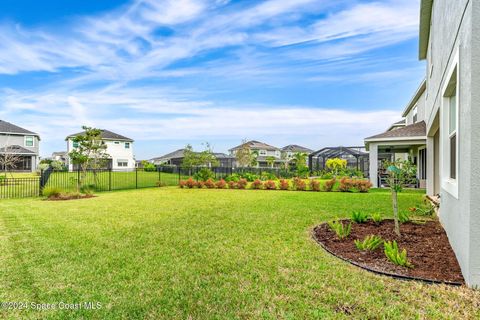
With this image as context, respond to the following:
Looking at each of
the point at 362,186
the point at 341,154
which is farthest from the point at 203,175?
the point at 341,154

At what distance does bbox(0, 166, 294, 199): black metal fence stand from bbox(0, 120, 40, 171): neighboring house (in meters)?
13.8

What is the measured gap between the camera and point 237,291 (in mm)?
3453

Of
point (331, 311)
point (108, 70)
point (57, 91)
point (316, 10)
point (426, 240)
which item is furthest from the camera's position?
point (57, 91)

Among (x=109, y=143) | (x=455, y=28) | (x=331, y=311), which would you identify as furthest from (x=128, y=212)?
(x=109, y=143)

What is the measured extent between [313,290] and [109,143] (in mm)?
40855

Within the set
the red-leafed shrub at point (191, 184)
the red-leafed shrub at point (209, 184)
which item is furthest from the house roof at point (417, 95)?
the red-leafed shrub at point (191, 184)

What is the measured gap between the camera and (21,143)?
1400 inches

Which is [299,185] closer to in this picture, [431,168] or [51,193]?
[431,168]

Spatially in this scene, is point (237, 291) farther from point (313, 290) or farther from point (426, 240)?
point (426, 240)

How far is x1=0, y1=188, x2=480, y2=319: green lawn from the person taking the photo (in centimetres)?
301

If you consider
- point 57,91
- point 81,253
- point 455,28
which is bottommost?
point 81,253

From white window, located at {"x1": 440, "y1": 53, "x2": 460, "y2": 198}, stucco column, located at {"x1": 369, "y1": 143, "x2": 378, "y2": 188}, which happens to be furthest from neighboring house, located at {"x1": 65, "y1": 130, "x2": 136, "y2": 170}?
white window, located at {"x1": 440, "y1": 53, "x2": 460, "y2": 198}

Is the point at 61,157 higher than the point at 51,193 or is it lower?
higher

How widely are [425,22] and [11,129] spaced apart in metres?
42.1
